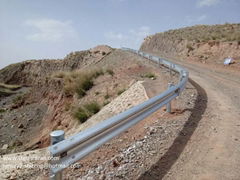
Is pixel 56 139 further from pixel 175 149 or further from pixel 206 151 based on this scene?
pixel 206 151

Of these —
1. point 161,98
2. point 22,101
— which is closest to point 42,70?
point 22,101

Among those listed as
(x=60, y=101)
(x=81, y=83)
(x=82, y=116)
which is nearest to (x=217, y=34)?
(x=81, y=83)

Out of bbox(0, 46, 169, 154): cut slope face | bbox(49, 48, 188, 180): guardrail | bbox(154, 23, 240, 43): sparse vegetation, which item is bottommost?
bbox(0, 46, 169, 154): cut slope face

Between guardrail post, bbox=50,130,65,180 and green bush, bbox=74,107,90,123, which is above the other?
guardrail post, bbox=50,130,65,180

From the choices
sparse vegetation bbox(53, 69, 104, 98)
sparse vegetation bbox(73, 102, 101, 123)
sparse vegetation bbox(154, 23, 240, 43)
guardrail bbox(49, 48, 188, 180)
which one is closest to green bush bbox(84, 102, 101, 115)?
sparse vegetation bbox(73, 102, 101, 123)

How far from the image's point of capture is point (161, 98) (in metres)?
4.94

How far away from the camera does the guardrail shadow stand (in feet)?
10.1

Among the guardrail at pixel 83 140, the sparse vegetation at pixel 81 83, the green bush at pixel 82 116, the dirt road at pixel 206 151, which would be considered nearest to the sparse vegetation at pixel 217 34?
the sparse vegetation at pixel 81 83

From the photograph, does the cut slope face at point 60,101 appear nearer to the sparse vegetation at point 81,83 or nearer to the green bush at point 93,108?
the sparse vegetation at point 81,83

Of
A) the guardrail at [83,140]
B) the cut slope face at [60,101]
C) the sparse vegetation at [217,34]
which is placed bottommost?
the cut slope face at [60,101]

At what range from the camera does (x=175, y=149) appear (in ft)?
12.5

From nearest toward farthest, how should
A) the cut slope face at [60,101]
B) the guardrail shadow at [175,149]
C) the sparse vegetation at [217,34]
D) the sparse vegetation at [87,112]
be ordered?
the guardrail shadow at [175,149], the sparse vegetation at [87,112], the cut slope face at [60,101], the sparse vegetation at [217,34]

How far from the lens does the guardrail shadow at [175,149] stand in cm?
308

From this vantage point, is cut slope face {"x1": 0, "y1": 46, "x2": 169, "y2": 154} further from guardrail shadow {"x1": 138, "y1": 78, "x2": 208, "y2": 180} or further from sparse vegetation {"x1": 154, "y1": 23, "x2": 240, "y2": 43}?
sparse vegetation {"x1": 154, "y1": 23, "x2": 240, "y2": 43}
